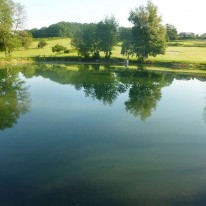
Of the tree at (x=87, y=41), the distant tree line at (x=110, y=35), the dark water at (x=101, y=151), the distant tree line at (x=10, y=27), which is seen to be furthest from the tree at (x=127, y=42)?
the dark water at (x=101, y=151)

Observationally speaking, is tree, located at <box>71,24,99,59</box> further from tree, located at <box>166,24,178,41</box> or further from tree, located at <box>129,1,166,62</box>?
tree, located at <box>166,24,178,41</box>

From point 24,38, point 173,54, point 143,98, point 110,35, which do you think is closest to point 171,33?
point 173,54

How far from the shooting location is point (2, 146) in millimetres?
17812

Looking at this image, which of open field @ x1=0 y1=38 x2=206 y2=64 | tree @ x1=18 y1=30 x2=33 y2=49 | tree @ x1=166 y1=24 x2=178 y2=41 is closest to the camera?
open field @ x1=0 y1=38 x2=206 y2=64

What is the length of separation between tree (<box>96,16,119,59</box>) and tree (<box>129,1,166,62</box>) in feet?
24.4

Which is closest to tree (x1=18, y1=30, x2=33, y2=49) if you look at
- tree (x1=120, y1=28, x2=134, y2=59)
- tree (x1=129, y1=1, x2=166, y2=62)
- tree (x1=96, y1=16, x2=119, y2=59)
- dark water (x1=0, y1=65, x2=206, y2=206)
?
tree (x1=96, y1=16, x2=119, y2=59)

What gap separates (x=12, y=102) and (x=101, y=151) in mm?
16044

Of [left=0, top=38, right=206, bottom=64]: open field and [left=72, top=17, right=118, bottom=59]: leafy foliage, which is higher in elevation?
[left=72, top=17, right=118, bottom=59]: leafy foliage

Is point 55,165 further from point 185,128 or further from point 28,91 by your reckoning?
point 28,91

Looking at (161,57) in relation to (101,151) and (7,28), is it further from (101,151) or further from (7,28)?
(101,151)

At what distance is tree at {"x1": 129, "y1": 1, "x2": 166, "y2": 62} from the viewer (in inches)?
3314

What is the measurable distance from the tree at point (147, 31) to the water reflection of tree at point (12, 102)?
48.8 m

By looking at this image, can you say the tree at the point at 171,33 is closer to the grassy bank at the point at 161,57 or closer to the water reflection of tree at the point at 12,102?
the grassy bank at the point at 161,57

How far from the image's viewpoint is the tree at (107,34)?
91312 mm
